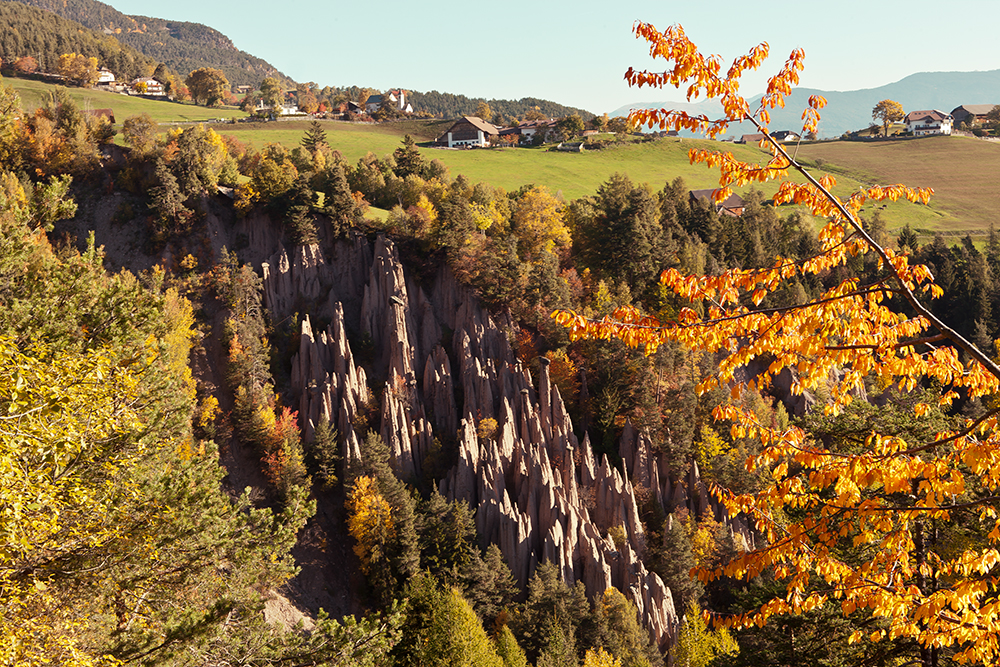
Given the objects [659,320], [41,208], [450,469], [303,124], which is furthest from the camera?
[303,124]

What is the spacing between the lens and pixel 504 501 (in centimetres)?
3800

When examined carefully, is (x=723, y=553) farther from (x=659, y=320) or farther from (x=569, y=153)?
(x=569, y=153)

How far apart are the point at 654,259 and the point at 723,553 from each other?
89.8ft

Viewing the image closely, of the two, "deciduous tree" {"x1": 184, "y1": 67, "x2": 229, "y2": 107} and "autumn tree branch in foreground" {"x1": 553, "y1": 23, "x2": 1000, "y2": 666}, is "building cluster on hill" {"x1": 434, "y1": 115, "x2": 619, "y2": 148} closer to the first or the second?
"deciduous tree" {"x1": 184, "y1": 67, "x2": 229, "y2": 107}

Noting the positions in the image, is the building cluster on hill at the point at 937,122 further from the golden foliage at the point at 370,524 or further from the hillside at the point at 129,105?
the hillside at the point at 129,105

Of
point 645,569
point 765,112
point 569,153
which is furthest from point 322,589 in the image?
point 569,153

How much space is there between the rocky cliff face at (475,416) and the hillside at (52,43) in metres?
103

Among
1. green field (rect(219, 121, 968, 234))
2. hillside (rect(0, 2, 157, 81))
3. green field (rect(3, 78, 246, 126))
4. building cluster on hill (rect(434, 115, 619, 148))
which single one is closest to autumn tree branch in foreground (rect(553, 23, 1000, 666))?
green field (rect(219, 121, 968, 234))

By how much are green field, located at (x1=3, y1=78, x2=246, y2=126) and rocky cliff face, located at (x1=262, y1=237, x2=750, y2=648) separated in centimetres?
6029

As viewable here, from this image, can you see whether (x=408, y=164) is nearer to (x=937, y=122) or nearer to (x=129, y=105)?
(x=129, y=105)

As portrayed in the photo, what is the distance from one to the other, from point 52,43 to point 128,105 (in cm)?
4077

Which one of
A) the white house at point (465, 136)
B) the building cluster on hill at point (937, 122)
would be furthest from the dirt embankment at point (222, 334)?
the building cluster on hill at point (937, 122)

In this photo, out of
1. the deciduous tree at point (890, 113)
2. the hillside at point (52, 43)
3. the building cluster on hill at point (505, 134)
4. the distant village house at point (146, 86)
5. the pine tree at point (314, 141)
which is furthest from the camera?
the deciduous tree at point (890, 113)

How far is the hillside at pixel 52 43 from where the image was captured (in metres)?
107
